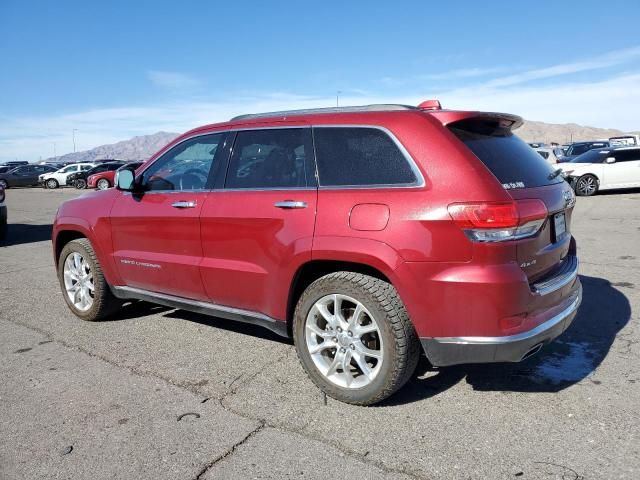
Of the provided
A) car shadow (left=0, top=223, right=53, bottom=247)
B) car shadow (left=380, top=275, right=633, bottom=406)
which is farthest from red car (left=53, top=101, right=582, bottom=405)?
car shadow (left=0, top=223, right=53, bottom=247)

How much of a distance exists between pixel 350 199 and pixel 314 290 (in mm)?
615

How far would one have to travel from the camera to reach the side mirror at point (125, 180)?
4.58 metres

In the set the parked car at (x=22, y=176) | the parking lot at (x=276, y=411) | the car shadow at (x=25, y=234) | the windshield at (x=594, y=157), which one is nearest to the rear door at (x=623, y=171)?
the windshield at (x=594, y=157)

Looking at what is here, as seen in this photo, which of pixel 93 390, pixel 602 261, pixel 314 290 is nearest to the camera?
pixel 314 290

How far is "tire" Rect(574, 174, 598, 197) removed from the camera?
17703mm

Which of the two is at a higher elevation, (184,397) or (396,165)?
(396,165)

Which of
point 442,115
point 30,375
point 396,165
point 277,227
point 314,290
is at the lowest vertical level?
point 30,375

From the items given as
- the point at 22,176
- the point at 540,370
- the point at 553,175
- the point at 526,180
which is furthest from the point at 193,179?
the point at 22,176

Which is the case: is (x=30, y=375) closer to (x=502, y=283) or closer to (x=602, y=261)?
(x=502, y=283)

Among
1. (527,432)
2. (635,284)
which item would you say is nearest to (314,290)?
(527,432)

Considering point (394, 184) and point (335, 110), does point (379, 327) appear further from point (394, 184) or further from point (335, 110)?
point (335, 110)

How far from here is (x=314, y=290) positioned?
11.3ft

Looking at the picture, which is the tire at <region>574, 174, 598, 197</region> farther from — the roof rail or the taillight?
the taillight

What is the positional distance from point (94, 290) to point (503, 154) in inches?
151
